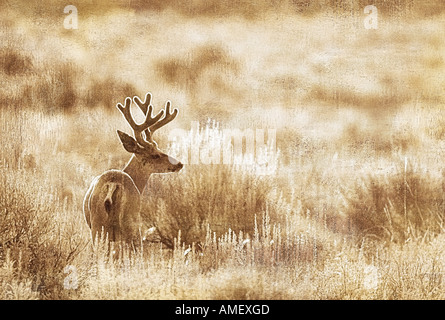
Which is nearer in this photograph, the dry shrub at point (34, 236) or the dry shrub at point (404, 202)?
the dry shrub at point (34, 236)

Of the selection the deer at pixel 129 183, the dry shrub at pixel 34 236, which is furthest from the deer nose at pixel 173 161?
the dry shrub at pixel 34 236

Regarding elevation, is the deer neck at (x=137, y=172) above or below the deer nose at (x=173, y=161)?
below

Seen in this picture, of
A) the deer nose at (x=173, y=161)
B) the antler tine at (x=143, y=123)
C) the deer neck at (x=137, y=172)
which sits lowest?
Result: the deer neck at (x=137, y=172)

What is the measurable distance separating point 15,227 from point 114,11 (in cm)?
181

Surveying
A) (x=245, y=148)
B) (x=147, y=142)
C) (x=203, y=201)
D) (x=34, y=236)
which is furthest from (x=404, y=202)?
(x=34, y=236)

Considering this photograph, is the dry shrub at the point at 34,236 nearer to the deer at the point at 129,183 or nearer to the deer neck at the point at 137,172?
the deer at the point at 129,183

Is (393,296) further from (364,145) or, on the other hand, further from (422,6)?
(422,6)

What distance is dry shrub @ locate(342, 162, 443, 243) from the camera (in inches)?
170

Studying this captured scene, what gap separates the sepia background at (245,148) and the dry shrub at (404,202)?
11mm

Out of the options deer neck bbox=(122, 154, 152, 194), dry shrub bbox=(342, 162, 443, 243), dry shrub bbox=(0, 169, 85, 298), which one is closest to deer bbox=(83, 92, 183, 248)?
deer neck bbox=(122, 154, 152, 194)

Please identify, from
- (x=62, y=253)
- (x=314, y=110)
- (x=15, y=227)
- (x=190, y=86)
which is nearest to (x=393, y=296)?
(x=314, y=110)

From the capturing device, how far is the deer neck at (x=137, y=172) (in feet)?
14.0
